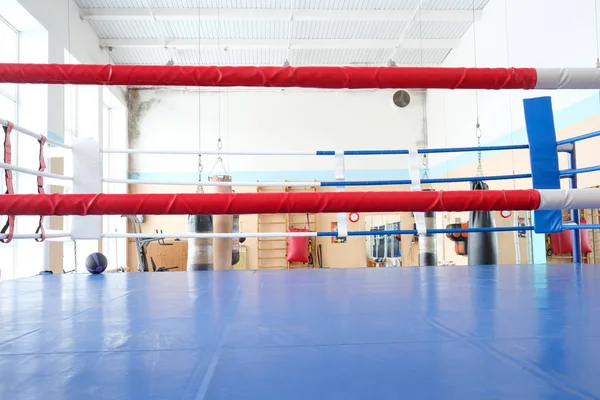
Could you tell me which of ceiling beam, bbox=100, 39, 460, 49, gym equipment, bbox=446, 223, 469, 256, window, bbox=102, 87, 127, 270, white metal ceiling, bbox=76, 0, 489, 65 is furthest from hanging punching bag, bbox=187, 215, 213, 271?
window, bbox=102, 87, 127, 270

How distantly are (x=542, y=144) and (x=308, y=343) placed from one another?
1.49 meters

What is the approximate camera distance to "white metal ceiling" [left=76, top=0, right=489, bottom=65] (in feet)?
22.9

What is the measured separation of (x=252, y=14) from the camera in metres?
6.98

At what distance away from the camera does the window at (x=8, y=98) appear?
5371 millimetres

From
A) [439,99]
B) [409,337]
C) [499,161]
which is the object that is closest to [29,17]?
[409,337]

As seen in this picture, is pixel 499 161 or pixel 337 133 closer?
pixel 499 161

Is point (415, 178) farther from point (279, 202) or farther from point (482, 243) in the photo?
point (279, 202)

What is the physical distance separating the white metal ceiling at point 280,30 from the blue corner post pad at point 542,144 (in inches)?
210

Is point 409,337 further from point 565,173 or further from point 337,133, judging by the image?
point 337,133

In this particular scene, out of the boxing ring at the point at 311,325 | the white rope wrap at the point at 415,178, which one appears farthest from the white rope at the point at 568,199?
the white rope wrap at the point at 415,178

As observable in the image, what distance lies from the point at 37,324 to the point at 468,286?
5.42 feet

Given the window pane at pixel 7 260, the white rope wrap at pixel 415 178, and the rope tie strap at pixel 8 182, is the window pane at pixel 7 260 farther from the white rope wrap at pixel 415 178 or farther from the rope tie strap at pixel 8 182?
the white rope wrap at pixel 415 178

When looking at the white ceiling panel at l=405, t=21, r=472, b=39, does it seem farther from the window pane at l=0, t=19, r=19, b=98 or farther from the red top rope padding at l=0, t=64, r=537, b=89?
the red top rope padding at l=0, t=64, r=537, b=89

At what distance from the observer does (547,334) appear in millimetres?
1106
